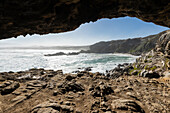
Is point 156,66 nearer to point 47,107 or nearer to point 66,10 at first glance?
point 66,10

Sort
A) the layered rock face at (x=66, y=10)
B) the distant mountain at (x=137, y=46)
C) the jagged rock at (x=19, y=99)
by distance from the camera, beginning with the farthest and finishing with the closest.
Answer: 1. the distant mountain at (x=137, y=46)
2. the layered rock face at (x=66, y=10)
3. the jagged rock at (x=19, y=99)

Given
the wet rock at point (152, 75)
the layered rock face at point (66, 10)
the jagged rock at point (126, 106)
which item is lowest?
the wet rock at point (152, 75)

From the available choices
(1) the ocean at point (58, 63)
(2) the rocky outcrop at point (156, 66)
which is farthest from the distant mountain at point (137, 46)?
(2) the rocky outcrop at point (156, 66)

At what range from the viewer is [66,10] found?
7777 millimetres

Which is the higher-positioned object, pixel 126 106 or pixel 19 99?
pixel 19 99

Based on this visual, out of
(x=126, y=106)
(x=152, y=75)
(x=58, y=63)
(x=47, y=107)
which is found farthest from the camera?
(x=58, y=63)

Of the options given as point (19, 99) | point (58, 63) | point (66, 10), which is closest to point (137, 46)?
point (58, 63)

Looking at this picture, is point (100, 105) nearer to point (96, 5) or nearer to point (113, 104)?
point (113, 104)

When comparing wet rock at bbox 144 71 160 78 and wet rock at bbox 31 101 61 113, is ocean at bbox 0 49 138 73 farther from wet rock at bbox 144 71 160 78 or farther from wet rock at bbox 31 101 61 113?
wet rock at bbox 31 101 61 113

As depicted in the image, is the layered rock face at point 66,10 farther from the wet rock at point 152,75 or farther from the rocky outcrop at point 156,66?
the rocky outcrop at point 156,66

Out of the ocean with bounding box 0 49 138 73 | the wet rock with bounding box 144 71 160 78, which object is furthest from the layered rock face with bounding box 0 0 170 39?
the ocean with bounding box 0 49 138 73

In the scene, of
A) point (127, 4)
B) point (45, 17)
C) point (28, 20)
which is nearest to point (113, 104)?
point (127, 4)

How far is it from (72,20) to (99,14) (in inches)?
116

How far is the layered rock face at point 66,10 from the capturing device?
6.44m
